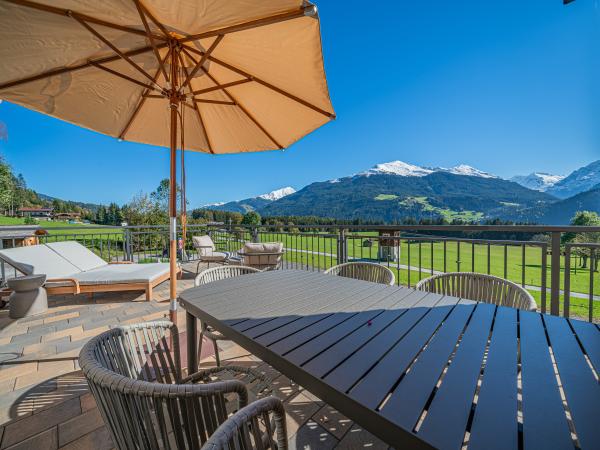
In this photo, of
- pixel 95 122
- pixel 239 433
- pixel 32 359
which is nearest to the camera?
pixel 239 433

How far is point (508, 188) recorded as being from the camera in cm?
9825

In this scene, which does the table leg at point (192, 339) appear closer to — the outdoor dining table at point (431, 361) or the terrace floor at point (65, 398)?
the outdoor dining table at point (431, 361)

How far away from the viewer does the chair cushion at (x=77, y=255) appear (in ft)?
14.4

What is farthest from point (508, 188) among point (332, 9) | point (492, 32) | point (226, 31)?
point (226, 31)

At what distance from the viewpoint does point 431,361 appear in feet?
2.97

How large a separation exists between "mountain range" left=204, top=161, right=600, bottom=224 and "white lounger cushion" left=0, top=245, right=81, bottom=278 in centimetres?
6247

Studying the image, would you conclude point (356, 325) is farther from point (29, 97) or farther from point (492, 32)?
point (492, 32)

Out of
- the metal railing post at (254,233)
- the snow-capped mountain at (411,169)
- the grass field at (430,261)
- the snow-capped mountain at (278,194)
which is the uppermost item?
the snow-capped mountain at (411,169)

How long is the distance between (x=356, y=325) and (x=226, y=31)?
2.04 m

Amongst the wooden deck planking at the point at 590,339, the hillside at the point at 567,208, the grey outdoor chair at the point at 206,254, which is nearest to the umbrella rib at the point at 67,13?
the wooden deck planking at the point at 590,339

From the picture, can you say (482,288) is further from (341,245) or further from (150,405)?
(341,245)

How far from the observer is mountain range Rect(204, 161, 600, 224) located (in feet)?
216

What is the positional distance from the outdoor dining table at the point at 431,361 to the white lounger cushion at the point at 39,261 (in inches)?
137

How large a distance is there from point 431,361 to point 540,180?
188087 mm
